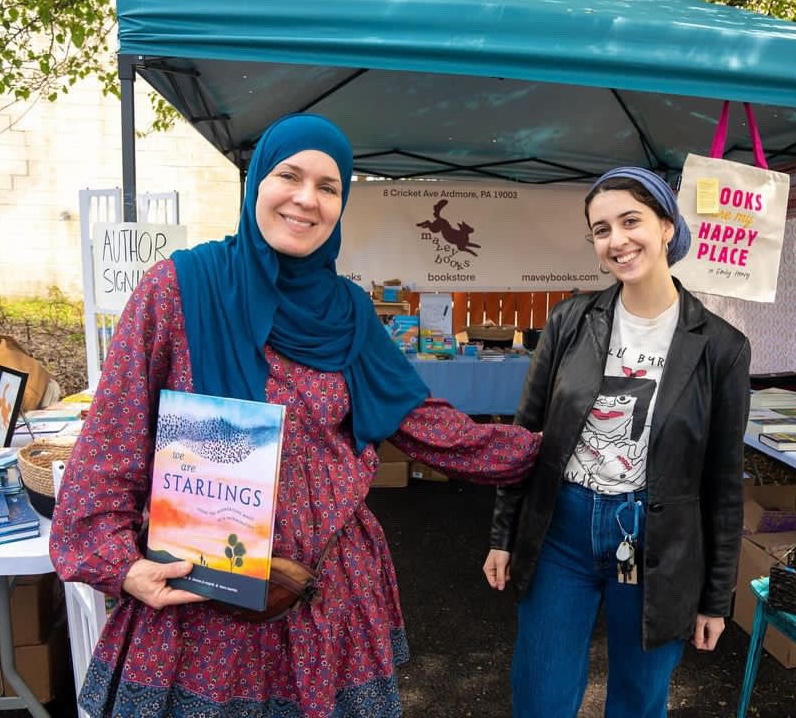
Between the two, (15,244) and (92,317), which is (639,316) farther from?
(15,244)

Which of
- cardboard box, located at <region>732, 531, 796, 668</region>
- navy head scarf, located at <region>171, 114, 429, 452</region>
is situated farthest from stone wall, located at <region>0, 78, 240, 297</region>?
navy head scarf, located at <region>171, 114, 429, 452</region>

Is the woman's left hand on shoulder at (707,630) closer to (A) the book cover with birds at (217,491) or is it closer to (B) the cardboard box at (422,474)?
(A) the book cover with birds at (217,491)

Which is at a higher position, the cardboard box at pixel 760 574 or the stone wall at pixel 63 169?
the stone wall at pixel 63 169

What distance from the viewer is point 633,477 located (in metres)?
1.42

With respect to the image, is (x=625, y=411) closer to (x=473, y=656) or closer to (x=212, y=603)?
(x=212, y=603)

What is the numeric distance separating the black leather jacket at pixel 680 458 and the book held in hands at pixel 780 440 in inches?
50.0

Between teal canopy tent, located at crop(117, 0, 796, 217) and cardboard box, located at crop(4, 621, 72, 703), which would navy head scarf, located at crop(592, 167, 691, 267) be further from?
cardboard box, located at crop(4, 621, 72, 703)

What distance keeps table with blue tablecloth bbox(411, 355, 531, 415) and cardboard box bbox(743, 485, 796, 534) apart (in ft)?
6.12

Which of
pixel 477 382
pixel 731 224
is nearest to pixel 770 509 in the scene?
pixel 731 224

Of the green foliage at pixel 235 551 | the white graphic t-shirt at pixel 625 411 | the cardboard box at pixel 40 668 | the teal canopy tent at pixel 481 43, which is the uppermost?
the teal canopy tent at pixel 481 43

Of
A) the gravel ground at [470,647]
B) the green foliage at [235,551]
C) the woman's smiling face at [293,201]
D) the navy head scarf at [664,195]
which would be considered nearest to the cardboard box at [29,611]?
the gravel ground at [470,647]

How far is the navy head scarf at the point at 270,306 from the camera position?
3.53 feet

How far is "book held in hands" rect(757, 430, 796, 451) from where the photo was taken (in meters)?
2.50

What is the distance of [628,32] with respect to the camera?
1.91m
